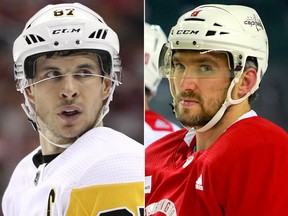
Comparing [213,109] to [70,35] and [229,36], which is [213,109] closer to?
[229,36]

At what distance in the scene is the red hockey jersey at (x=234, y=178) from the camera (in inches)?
56.4

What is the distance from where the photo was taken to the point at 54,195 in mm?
1287

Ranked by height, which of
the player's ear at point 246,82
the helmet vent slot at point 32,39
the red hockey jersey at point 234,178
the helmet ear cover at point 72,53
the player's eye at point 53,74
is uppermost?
the helmet vent slot at point 32,39

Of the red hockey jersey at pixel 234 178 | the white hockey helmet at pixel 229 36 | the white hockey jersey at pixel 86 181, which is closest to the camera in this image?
the white hockey jersey at pixel 86 181

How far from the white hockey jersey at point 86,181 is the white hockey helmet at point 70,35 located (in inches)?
2.8

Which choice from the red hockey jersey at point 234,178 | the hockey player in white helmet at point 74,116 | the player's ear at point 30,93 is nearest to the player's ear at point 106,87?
the hockey player in white helmet at point 74,116

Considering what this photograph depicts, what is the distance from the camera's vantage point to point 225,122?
1608 mm

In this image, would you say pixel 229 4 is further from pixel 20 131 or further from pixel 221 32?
pixel 20 131

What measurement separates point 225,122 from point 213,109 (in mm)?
45

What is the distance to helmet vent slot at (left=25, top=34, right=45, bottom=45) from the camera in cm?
128

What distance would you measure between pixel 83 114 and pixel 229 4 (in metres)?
0.48

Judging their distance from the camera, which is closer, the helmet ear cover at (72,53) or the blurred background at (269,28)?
the helmet ear cover at (72,53)

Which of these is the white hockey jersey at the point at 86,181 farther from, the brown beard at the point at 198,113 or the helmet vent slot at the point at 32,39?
the brown beard at the point at 198,113

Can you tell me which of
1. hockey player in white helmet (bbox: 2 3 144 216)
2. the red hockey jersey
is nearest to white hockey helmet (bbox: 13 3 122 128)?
hockey player in white helmet (bbox: 2 3 144 216)
